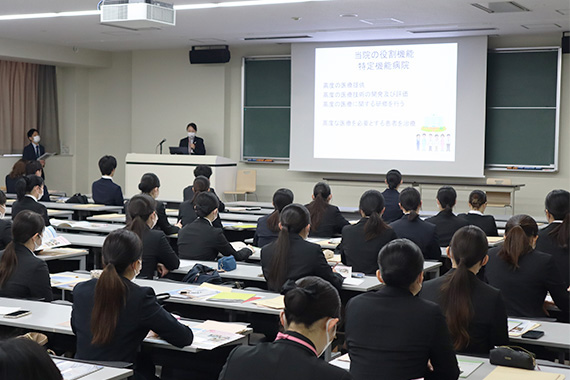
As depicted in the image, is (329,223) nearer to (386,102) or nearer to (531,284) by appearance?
(531,284)

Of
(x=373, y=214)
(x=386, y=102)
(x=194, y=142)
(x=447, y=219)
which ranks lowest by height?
(x=447, y=219)

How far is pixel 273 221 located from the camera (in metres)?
5.78

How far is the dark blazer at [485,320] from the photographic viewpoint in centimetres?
293

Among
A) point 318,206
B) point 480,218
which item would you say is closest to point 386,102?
point 318,206

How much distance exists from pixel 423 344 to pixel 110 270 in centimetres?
129

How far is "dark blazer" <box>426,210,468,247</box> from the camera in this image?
622 centimetres

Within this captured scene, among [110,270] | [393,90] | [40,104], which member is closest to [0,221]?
[110,270]

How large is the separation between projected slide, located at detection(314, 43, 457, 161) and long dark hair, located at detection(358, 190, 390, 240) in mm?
6088

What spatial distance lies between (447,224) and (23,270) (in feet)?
12.0

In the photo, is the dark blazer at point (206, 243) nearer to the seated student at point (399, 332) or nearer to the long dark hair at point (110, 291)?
the long dark hair at point (110, 291)

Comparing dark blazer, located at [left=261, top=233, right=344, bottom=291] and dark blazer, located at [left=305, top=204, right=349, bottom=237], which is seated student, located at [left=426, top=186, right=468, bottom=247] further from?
dark blazer, located at [left=261, top=233, right=344, bottom=291]

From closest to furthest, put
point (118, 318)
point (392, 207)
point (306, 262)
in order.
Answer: point (118, 318), point (306, 262), point (392, 207)

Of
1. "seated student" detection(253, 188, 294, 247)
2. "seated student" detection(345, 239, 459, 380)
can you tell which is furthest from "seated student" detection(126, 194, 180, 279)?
"seated student" detection(345, 239, 459, 380)

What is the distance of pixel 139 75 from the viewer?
45.2 feet
